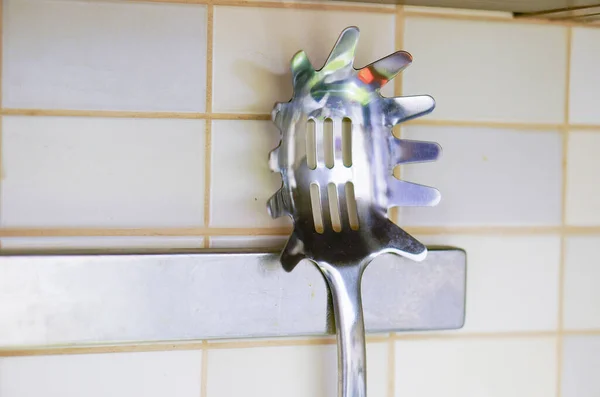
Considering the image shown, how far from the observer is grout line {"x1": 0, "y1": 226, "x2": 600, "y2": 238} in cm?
46

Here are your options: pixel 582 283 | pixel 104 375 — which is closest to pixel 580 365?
pixel 582 283

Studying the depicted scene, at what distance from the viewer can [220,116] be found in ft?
1.57

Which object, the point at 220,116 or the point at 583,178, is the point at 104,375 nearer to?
the point at 220,116

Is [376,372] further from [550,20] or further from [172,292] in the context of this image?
[550,20]

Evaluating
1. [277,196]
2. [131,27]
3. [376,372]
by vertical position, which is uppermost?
[131,27]

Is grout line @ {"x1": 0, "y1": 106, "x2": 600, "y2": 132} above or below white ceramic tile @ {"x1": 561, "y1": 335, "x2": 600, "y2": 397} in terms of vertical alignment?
above

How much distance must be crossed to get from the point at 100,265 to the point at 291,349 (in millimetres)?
162

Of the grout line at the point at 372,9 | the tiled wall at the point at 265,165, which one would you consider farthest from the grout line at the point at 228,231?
the grout line at the point at 372,9

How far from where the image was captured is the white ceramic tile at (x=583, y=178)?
0.54m

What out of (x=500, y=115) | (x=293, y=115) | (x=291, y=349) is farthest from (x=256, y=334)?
(x=500, y=115)

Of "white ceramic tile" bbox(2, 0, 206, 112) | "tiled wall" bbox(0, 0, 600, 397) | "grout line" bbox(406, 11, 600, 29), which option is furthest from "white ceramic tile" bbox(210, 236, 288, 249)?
"grout line" bbox(406, 11, 600, 29)

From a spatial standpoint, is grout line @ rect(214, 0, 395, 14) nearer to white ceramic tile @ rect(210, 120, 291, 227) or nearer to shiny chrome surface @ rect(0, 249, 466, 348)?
white ceramic tile @ rect(210, 120, 291, 227)

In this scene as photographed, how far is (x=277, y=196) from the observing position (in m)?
0.46

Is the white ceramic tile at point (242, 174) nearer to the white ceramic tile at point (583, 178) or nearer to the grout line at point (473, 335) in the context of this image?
the grout line at point (473, 335)
